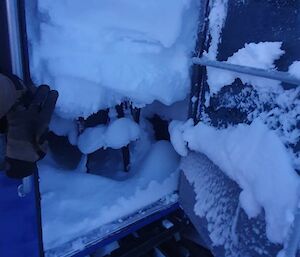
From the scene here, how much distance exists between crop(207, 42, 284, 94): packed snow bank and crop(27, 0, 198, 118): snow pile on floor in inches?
12.2

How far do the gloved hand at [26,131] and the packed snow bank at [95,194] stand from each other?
1.80ft

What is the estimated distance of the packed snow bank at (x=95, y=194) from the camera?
1508mm

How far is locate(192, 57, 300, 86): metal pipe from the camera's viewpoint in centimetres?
98

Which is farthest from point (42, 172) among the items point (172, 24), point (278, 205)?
point (278, 205)

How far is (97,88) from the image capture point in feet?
4.78

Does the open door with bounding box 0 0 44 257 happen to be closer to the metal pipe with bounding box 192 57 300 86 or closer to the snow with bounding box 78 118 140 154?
the snow with bounding box 78 118 140 154

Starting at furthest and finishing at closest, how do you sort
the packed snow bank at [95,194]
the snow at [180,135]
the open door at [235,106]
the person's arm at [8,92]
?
1. the snow at [180,135]
2. the packed snow bank at [95,194]
3. the open door at [235,106]
4. the person's arm at [8,92]

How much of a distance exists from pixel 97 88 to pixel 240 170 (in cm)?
72

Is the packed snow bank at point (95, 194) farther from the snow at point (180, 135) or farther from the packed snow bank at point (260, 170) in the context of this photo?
the packed snow bank at point (260, 170)

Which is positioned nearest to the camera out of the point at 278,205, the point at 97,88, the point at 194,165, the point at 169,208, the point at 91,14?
the point at 278,205

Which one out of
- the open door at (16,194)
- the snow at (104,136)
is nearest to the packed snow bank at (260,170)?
the snow at (104,136)

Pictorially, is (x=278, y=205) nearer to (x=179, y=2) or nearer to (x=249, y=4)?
(x=249, y=4)

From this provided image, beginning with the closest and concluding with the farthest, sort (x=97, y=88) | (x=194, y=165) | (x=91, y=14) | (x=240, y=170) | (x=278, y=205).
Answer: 1. (x=278, y=205)
2. (x=240, y=170)
3. (x=91, y=14)
4. (x=97, y=88)
5. (x=194, y=165)

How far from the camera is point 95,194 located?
1.74 m
